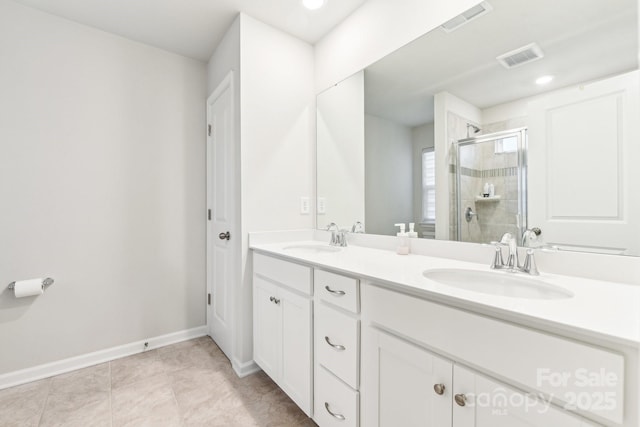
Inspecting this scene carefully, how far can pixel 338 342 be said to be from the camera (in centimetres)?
118

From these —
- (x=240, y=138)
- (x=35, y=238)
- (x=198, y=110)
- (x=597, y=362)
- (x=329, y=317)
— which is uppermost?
(x=198, y=110)

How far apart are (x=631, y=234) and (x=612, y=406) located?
64cm

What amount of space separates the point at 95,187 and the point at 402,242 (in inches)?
87.2

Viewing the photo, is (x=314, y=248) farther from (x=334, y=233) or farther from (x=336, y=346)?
(x=336, y=346)

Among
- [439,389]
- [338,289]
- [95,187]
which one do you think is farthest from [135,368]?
[439,389]

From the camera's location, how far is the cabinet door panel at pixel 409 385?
819 millimetres

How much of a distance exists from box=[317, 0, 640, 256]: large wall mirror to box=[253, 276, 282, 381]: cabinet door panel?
769mm

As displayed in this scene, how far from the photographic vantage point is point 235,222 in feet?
6.40

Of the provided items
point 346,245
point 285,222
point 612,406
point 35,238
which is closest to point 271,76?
point 285,222

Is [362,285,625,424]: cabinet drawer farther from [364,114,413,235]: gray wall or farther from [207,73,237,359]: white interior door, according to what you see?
[207,73,237,359]: white interior door

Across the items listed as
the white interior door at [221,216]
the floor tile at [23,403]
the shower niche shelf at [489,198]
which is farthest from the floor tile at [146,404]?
the shower niche shelf at [489,198]

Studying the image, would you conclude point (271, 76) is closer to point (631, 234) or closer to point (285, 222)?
point (285, 222)

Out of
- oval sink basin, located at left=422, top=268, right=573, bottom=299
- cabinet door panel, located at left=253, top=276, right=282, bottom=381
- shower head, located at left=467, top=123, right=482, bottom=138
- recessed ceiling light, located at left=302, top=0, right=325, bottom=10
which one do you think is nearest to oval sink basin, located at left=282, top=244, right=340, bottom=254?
cabinet door panel, located at left=253, top=276, right=282, bottom=381

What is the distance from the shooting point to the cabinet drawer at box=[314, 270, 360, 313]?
1107mm
